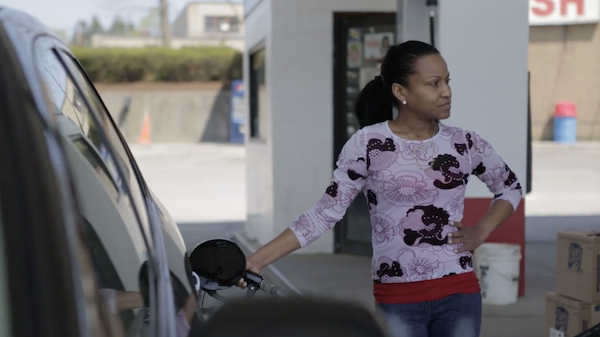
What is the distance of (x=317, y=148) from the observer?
957 cm

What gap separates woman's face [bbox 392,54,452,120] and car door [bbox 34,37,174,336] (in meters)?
1.41

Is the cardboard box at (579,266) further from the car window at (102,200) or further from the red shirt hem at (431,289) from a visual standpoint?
the car window at (102,200)

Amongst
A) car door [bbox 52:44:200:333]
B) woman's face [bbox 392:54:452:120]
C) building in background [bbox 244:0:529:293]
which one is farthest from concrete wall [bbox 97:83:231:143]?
car door [bbox 52:44:200:333]

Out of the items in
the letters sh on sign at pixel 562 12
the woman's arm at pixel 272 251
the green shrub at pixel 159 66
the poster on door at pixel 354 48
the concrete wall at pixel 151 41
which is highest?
the concrete wall at pixel 151 41

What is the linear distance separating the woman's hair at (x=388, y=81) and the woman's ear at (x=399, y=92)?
0.01 m

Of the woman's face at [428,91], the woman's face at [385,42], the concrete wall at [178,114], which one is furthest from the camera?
the concrete wall at [178,114]

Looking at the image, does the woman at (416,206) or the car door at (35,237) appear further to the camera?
the woman at (416,206)

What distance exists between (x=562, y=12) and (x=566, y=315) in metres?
21.5

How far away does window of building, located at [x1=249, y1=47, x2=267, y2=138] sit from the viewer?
10688 millimetres

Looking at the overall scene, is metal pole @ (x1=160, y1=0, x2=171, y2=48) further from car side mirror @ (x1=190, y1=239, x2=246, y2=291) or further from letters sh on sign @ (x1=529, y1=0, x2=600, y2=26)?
car side mirror @ (x1=190, y1=239, x2=246, y2=291)

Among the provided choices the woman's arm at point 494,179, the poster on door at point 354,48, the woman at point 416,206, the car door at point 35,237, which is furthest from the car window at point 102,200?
the poster on door at point 354,48

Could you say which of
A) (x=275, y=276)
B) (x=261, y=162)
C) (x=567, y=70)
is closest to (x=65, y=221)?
(x=275, y=276)

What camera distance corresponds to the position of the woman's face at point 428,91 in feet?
10.7

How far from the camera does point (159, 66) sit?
3547 cm
